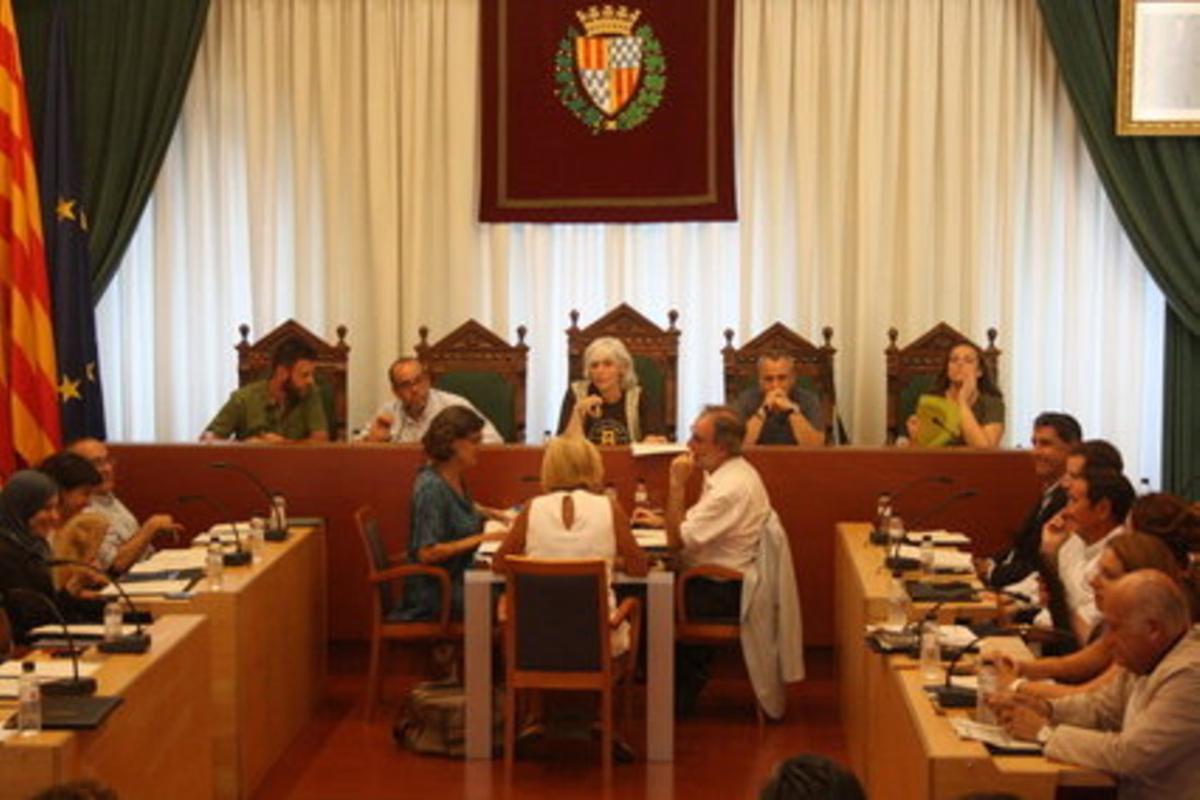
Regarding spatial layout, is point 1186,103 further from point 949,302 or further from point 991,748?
point 991,748

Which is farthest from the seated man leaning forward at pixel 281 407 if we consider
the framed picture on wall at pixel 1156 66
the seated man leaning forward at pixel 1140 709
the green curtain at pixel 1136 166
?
the seated man leaning forward at pixel 1140 709

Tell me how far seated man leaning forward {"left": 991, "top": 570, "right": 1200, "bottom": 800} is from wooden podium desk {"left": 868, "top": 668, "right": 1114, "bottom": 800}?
0.15 ft

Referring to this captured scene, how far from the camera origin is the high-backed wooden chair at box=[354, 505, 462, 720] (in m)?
7.76

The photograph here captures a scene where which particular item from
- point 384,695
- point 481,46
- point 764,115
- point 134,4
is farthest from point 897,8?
point 384,695

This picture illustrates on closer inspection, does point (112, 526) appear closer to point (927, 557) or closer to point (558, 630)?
point (558, 630)

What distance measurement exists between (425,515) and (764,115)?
13.3 ft

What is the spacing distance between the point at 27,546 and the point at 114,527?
1191 millimetres

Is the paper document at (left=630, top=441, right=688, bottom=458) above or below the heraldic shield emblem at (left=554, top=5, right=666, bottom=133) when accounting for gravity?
below

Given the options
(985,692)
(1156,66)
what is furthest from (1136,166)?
(985,692)

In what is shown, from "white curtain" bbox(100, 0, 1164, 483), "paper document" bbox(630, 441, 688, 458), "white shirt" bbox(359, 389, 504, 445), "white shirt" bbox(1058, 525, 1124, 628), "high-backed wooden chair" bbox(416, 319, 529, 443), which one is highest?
"white curtain" bbox(100, 0, 1164, 483)

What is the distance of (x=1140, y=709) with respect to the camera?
4648 mm

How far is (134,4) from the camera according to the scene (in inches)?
430

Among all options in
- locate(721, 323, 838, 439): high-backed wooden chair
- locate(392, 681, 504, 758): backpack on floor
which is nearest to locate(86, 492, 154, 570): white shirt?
locate(392, 681, 504, 758): backpack on floor

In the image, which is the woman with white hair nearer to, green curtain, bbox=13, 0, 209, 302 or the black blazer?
the black blazer
